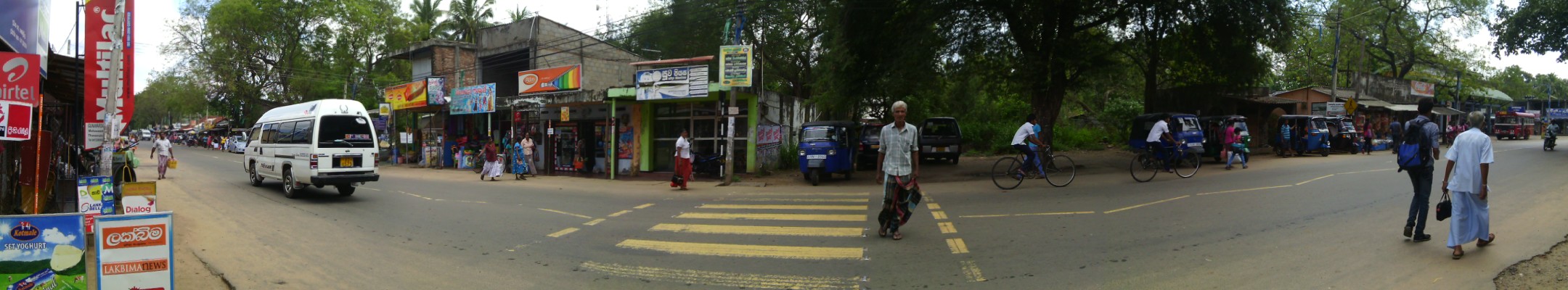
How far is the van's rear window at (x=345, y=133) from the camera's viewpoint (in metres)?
13.0

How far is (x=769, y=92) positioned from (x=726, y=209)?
941cm

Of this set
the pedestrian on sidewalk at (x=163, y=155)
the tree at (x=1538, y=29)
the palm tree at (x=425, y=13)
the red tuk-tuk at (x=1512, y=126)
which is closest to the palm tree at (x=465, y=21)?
the palm tree at (x=425, y=13)

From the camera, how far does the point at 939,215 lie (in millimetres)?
9711

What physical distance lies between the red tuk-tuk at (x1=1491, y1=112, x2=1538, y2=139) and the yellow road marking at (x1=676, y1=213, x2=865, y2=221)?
45.0 meters

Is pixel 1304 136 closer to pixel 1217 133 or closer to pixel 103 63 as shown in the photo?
pixel 1217 133

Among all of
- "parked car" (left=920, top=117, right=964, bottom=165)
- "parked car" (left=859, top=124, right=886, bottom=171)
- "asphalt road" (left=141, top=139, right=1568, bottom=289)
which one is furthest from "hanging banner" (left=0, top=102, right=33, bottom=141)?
"parked car" (left=920, top=117, right=964, bottom=165)

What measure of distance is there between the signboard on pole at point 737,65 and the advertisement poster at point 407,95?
15175mm

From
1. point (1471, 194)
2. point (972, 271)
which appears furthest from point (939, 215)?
point (1471, 194)

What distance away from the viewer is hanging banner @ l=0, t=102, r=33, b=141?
5.98 meters

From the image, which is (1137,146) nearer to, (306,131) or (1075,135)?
(1075,135)

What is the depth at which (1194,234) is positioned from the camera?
741 centimetres

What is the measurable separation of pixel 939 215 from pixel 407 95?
25.2 metres

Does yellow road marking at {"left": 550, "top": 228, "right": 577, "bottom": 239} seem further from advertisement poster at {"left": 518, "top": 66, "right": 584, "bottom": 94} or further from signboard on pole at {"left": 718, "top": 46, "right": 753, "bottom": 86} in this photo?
advertisement poster at {"left": 518, "top": 66, "right": 584, "bottom": 94}

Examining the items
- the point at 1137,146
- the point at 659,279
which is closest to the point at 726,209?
the point at 659,279
